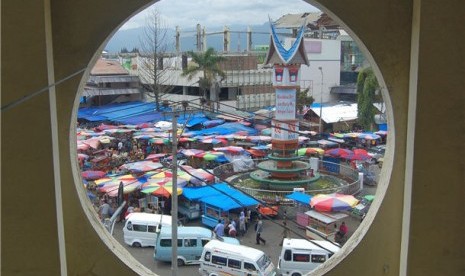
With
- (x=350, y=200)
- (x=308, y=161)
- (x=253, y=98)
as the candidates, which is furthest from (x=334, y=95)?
(x=350, y=200)

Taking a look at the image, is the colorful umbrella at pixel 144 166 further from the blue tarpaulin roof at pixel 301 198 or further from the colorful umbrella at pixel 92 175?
the blue tarpaulin roof at pixel 301 198

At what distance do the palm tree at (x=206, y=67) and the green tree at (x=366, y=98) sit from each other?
7.73 m

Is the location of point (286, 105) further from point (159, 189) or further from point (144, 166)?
point (159, 189)

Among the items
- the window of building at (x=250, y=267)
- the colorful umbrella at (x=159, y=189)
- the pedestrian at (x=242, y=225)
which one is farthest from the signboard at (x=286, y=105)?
the window of building at (x=250, y=267)

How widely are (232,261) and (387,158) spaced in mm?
6369

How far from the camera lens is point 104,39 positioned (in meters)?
2.95

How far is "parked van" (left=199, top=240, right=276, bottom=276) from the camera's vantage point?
8898mm

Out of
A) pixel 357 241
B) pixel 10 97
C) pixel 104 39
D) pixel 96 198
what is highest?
pixel 104 39

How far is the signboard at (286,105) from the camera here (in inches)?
570

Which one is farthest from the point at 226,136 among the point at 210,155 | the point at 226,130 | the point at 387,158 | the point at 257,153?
the point at 387,158

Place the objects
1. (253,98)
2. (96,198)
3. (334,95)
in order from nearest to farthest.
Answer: (96,198) → (253,98) → (334,95)

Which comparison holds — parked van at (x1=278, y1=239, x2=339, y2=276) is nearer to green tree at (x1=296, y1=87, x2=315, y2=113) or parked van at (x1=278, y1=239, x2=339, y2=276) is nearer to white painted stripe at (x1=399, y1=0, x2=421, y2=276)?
white painted stripe at (x1=399, y1=0, x2=421, y2=276)

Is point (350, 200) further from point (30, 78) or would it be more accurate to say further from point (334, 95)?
point (334, 95)

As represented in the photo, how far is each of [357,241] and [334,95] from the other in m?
29.4
